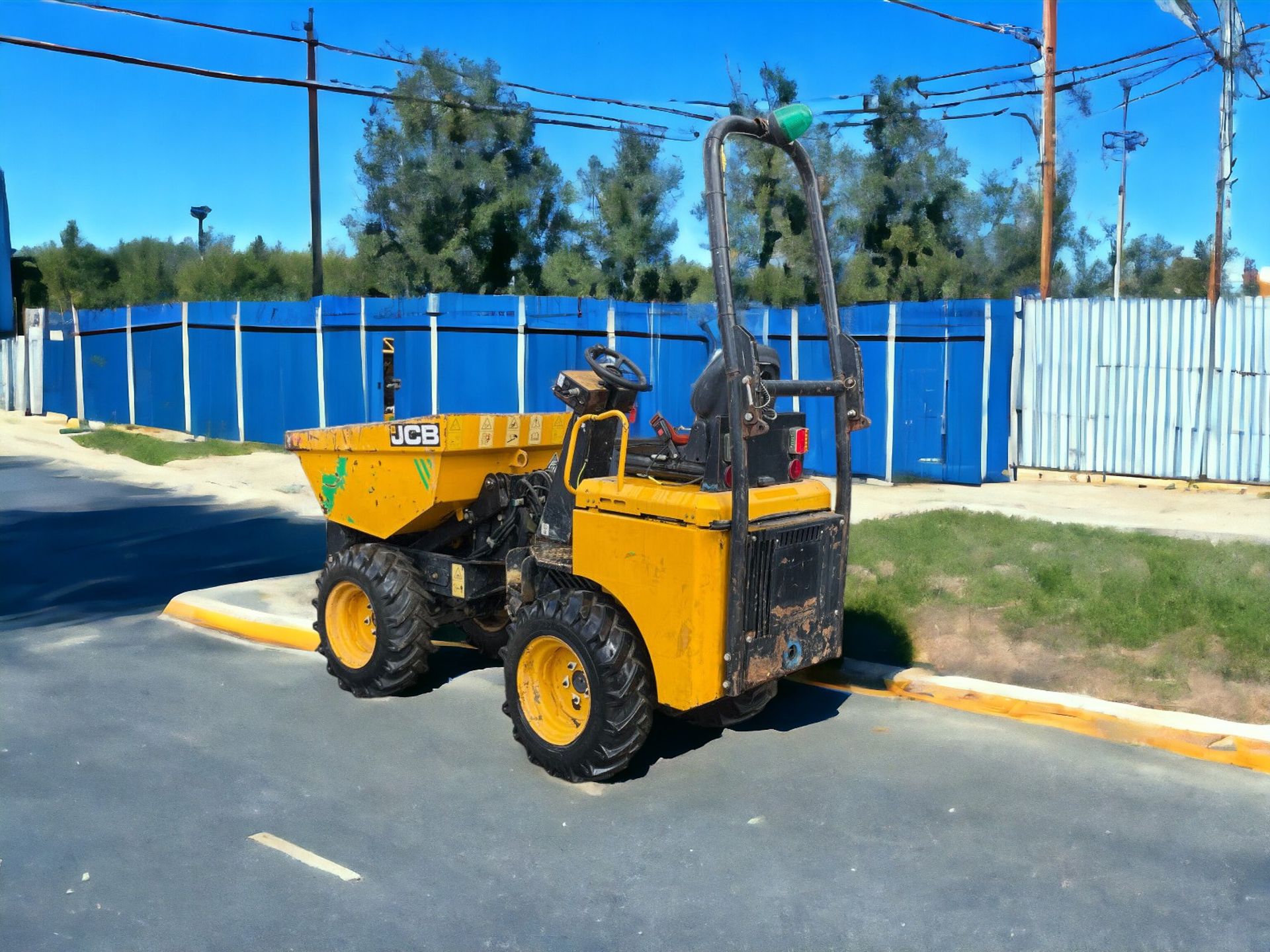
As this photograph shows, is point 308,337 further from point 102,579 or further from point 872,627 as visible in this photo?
point 872,627

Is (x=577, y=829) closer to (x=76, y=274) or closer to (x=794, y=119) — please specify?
(x=794, y=119)

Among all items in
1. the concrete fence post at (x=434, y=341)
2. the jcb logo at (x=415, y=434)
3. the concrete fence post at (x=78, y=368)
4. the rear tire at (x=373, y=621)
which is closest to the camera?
the jcb logo at (x=415, y=434)

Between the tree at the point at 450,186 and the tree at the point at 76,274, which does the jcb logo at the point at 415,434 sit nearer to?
the tree at the point at 450,186

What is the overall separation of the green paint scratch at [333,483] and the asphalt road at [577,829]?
106 centimetres

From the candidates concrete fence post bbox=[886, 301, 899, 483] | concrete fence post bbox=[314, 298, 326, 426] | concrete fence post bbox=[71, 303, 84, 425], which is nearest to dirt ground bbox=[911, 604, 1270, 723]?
concrete fence post bbox=[886, 301, 899, 483]

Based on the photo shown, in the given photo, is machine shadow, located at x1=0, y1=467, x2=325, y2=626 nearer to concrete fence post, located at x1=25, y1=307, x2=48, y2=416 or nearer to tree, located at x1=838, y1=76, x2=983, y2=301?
concrete fence post, located at x1=25, y1=307, x2=48, y2=416

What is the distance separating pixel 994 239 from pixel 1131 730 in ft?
82.4

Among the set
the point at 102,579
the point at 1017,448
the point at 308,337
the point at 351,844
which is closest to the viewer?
the point at 351,844

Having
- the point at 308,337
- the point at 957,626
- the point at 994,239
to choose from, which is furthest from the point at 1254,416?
the point at 994,239

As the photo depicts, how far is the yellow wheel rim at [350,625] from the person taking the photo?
23.4 feet

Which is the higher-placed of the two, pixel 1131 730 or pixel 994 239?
pixel 994 239

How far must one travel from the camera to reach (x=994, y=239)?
29.4 m

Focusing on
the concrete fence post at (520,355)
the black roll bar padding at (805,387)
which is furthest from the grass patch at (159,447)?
the black roll bar padding at (805,387)

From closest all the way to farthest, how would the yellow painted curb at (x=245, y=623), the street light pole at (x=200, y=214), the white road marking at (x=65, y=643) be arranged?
the white road marking at (x=65, y=643)
the yellow painted curb at (x=245, y=623)
the street light pole at (x=200, y=214)
